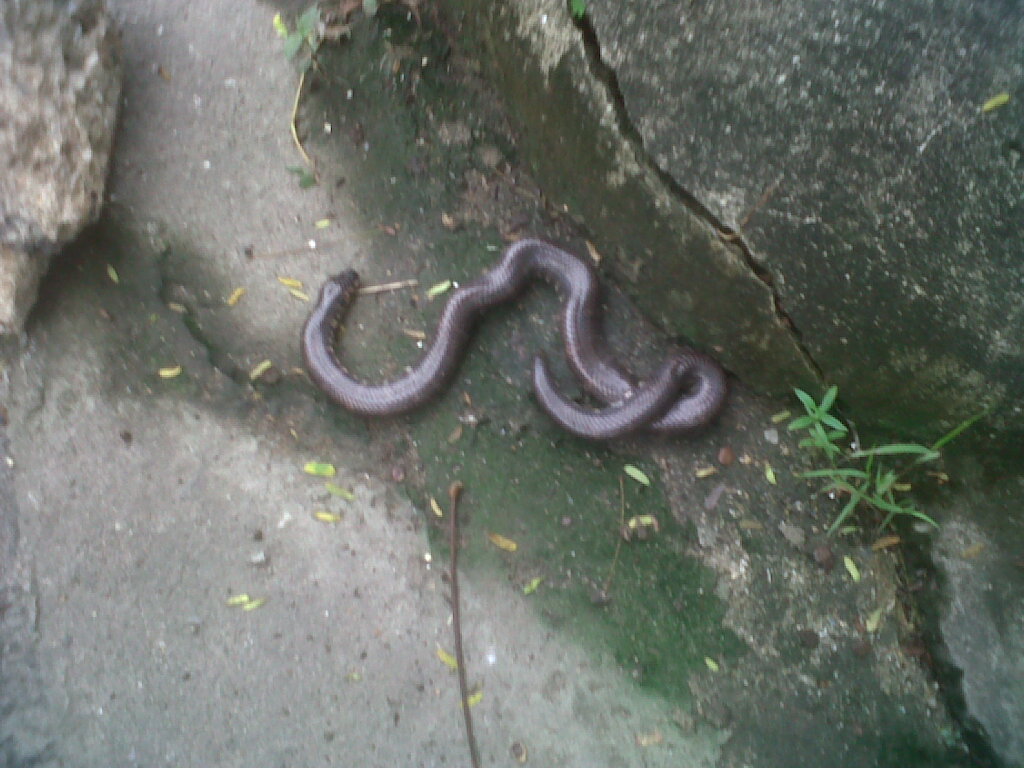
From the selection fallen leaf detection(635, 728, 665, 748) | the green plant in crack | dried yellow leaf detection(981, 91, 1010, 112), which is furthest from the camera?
fallen leaf detection(635, 728, 665, 748)

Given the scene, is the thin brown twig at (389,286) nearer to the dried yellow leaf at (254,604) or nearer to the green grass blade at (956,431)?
the dried yellow leaf at (254,604)

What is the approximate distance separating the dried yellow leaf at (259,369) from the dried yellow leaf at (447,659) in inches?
59.4

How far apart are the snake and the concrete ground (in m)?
0.12

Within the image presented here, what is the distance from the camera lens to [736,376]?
3100 millimetres

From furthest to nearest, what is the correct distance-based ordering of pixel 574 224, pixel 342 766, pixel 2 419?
pixel 574 224 → pixel 2 419 → pixel 342 766

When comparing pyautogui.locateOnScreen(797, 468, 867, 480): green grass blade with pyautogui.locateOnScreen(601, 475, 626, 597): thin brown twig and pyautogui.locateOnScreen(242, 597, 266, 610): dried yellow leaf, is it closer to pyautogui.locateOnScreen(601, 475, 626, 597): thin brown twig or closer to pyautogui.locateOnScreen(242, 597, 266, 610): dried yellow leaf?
pyautogui.locateOnScreen(601, 475, 626, 597): thin brown twig

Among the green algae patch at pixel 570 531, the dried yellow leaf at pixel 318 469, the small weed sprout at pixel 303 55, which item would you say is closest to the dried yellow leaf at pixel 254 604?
the dried yellow leaf at pixel 318 469

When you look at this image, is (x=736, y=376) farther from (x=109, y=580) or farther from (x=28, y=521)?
(x=28, y=521)

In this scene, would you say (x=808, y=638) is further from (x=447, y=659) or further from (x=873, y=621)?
(x=447, y=659)

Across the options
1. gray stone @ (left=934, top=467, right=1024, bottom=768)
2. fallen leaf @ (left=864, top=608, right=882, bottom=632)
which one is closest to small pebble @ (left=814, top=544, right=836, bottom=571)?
fallen leaf @ (left=864, top=608, right=882, bottom=632)

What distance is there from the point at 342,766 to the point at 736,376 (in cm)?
236

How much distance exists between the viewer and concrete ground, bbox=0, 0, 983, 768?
2.83 m

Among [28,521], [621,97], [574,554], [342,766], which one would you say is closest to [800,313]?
[621,97]

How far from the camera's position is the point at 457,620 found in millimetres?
2947
